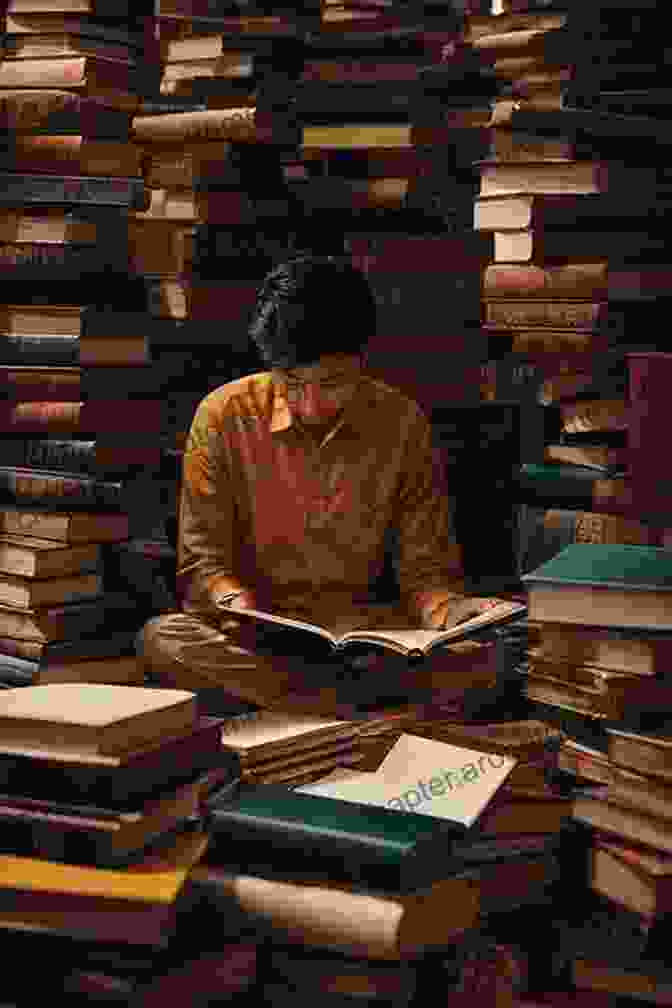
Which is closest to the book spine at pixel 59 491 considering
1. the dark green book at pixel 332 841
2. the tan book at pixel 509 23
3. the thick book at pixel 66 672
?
the thick book at pixel 66 672

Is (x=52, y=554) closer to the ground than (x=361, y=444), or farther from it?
closer to the ground

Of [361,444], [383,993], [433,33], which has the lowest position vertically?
[383,993]

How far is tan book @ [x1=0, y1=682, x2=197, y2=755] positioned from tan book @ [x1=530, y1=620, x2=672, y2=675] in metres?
0.68

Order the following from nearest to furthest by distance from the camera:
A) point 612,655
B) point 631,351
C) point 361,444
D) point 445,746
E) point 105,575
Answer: point 612,655 < point 445,746 < point 631,351 < point 361,444 < point 105,575

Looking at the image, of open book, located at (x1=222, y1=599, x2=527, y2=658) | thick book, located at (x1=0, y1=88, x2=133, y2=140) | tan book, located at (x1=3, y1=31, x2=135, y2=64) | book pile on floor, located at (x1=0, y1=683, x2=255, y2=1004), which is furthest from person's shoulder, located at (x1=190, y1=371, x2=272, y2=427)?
book pile on floor, located at (x1=0, y1=683, x2=255, y2=1004)

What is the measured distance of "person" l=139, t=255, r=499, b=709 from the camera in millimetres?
4418

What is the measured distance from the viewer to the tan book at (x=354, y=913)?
9.27ft

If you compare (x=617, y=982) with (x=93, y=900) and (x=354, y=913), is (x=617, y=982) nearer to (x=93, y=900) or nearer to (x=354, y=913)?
(x=354, y=913)

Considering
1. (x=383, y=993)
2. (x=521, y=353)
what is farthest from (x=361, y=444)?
(x=383, y=993)

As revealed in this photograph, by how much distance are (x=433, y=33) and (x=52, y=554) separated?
6.11ft

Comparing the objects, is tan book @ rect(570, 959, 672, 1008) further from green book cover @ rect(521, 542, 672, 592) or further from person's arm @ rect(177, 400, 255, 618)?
person's arm @ rect(177, 400, 255, 618)

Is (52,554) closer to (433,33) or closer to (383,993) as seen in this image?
(433,33)

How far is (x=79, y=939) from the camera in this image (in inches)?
111

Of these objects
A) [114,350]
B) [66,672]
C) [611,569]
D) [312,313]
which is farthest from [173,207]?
[611,569]
